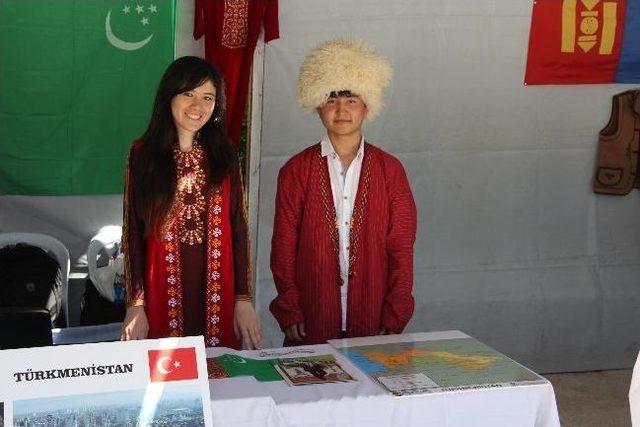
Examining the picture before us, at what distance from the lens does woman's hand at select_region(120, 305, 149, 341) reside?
2857mm

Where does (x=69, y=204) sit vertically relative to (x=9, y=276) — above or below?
above

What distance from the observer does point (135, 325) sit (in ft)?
9.41

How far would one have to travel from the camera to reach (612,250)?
486cm

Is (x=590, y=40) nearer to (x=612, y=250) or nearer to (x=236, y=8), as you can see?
(x=612, y=250)

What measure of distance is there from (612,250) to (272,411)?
315 centimetres

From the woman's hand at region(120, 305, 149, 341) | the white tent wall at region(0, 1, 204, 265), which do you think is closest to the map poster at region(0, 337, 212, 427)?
the woman's hand at region(120, 305, 149, 341)

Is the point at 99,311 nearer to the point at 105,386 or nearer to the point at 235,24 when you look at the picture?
the point at 235,24

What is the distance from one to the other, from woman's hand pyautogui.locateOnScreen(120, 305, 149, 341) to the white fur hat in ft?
2.98

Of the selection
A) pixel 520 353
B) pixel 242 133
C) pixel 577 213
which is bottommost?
pixel 520 353

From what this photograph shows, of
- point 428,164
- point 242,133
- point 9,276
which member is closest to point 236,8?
point 242,133

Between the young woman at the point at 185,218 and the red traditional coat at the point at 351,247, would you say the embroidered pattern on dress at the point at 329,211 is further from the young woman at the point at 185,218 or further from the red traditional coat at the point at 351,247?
the young woman at the point at 185,218

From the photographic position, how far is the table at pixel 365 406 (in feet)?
7.28

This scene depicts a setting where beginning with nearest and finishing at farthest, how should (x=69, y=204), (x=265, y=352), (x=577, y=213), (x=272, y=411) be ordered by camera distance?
1. (x=272, y=411)
2. (x=265, y=352)
3. (x=69, y=204)
4. (x=577, y=213)

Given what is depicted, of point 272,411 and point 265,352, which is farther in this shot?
point 265,352
